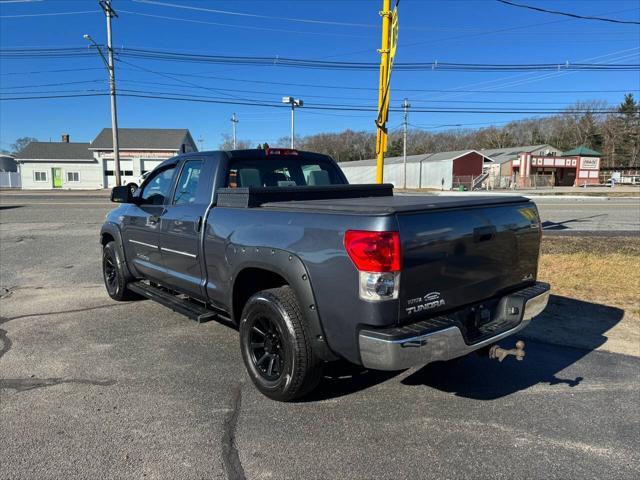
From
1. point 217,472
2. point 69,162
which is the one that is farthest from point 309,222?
point 69,162

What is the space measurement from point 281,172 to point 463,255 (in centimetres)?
239

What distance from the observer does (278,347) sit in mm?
3533

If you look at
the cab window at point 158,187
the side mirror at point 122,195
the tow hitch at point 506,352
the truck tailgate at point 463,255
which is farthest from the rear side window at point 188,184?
the tow hitch at point 506,352

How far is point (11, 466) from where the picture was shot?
8.95ft

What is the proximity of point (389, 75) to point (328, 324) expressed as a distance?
25.0 feet

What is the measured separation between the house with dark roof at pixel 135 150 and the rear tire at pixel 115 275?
4463cm

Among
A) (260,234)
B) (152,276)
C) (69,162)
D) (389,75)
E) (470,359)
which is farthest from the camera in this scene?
(69,162)

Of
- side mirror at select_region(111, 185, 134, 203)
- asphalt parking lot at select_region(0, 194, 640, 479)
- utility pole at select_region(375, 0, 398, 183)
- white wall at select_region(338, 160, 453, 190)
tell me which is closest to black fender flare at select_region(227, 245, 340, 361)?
asphalt parking lot at select_region(0, 194, 640, 479)

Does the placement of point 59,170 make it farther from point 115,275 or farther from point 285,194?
point 285,194

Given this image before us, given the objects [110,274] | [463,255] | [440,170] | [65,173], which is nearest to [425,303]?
[463,255]

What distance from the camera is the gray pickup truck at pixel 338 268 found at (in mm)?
2803

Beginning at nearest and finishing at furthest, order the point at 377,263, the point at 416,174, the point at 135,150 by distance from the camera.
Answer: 1. the point at 377,263
2. the point at 135,150
3. the point at 416,174

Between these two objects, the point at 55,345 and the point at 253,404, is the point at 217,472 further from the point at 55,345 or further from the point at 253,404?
the point at 55,345

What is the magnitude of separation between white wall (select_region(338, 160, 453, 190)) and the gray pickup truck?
49.5 m
